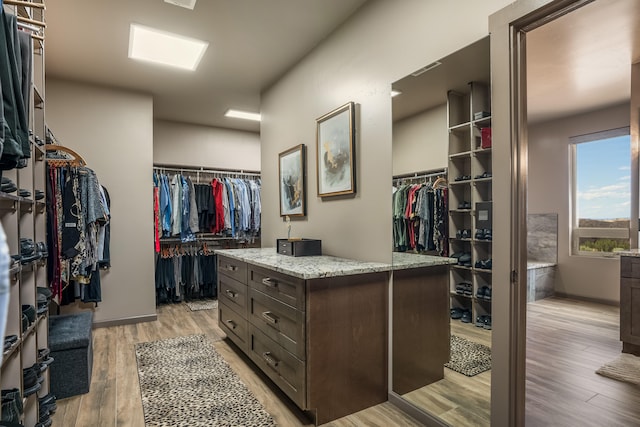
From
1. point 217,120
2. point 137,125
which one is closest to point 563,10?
point 137,125

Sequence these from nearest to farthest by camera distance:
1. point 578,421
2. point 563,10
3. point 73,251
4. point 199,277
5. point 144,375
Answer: point 563,10
point 578,421
point 144,375
point 73,251
point 199,277

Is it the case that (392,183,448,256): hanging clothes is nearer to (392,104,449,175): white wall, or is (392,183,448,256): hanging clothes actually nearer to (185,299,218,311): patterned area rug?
(392,104,449,175): white wall

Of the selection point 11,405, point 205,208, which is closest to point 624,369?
point 11,405

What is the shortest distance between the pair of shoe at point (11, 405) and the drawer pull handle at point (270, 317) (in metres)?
1.30

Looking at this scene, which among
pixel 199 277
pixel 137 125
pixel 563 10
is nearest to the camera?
pixel 563 10

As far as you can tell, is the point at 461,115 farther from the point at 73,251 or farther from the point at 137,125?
the point at 137,125

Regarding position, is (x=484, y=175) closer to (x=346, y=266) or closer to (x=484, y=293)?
(x=484, y=293)

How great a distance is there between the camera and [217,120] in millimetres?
5355

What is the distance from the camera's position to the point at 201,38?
298 centimetres

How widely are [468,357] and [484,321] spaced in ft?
0.92

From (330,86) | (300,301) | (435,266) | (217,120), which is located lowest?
(300,301)

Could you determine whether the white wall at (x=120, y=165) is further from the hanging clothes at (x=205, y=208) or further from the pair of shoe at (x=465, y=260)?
the pair of shoe at (x=465, y=260)

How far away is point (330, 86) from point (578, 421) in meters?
2.82

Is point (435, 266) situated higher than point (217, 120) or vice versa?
point (217, 120)
